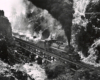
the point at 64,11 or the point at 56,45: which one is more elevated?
the point at 64,11

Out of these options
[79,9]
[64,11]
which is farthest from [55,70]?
[79,9]

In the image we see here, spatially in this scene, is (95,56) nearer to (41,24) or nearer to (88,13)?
(88,13)

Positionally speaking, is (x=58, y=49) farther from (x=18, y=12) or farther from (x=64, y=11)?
(x=18, y=12)

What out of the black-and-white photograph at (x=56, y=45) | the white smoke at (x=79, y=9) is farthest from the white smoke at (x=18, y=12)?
the white smoke at (x=79, y=9)

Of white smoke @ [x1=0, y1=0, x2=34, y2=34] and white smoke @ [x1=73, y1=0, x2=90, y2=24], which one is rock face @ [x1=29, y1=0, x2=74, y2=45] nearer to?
white smoke @ [x1=73, y1=0, x2=90, y2=24]

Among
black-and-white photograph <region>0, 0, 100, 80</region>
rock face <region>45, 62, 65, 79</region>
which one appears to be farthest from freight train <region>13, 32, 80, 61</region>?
rock face <region>45, 62, 65, 79</region>

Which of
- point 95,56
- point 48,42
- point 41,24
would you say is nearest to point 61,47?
point 48,42

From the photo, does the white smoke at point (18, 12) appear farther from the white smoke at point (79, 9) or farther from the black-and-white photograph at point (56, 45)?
the white smoke at point (79, 9)

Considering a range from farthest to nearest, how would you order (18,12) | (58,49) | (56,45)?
(18,12), (56,45), (58,49)

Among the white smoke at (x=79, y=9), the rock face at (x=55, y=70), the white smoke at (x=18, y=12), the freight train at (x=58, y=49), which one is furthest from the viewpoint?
the white smoke at (x=18, y=12)
